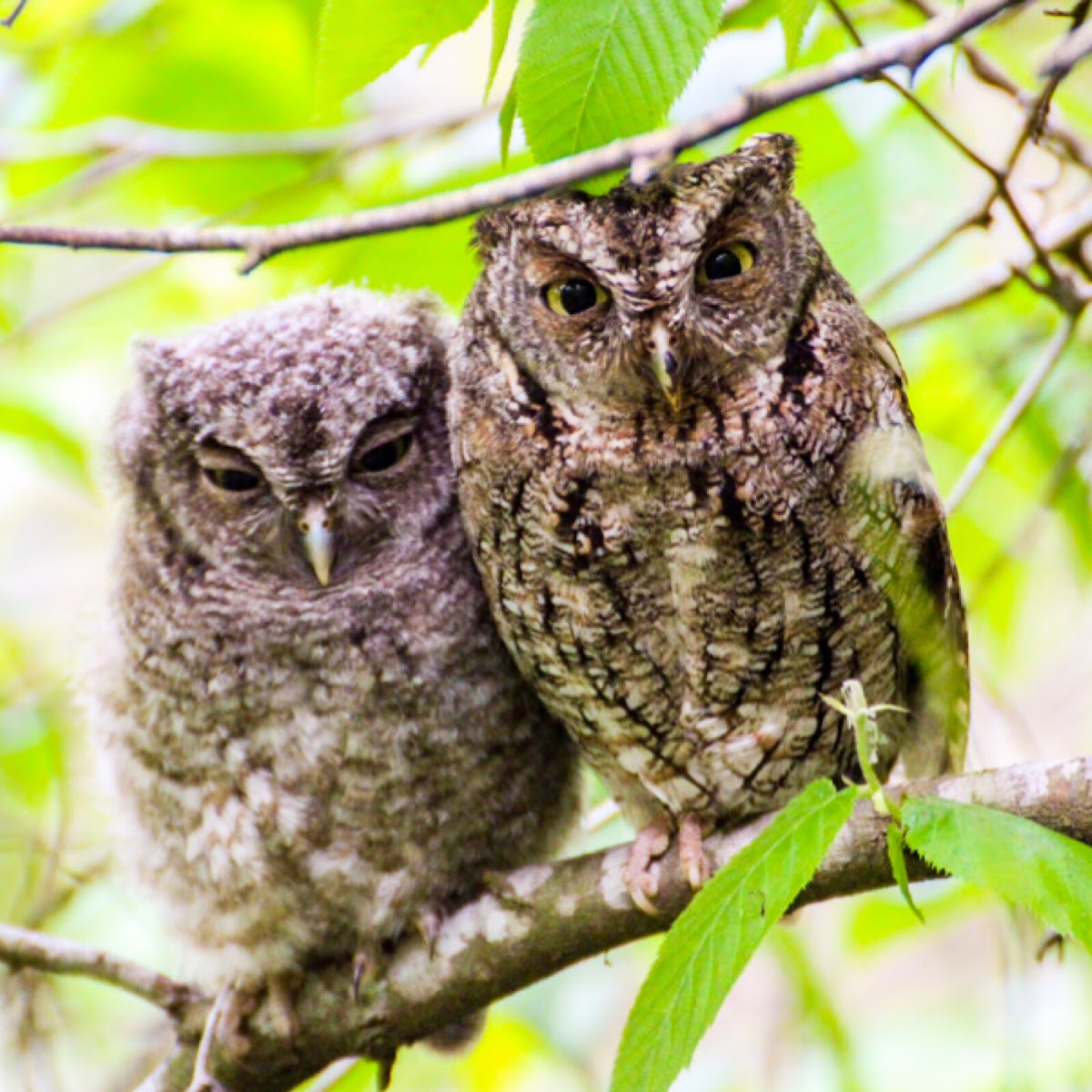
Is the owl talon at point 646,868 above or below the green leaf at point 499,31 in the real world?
below

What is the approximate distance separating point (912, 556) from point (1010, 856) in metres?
0.85

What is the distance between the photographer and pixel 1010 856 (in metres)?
1.42

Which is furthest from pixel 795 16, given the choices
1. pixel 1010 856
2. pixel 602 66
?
pixel 1010 856

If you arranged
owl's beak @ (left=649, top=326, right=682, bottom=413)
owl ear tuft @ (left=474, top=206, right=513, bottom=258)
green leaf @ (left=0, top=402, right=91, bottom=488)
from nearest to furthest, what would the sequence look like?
owl's beak @ (left=649, top=326, right=682, bottom=413) → owl ear tuft @ (left=474, top=206, right=513, bottom=258) → green leaf @ (left=0, top=402, right=91, bottom=488)

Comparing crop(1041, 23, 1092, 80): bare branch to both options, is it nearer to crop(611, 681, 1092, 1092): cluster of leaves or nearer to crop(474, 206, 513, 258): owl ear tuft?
crop(611, 681, 1092, 1092): cluster of leaves

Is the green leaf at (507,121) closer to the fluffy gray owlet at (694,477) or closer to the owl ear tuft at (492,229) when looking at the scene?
the fluffy gray owlet at (694,477)

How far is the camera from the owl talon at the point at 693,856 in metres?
2.13

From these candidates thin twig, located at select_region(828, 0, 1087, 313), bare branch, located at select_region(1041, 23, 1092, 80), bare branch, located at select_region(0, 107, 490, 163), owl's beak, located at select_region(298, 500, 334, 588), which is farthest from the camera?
bare branch, located at select_region(0, 107, 490, 163)

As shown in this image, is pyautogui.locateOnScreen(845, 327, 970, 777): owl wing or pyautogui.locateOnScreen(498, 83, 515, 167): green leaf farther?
pyautogui.locateOnScreen(845, 327, 970, 777): owl wing

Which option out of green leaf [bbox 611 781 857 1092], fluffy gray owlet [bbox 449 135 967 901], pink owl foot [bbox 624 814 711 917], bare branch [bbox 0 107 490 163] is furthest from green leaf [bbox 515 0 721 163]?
bare branch [bbox 0 107 490 163]

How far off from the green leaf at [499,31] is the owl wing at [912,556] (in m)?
0.89

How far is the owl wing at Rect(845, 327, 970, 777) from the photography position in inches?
83.7

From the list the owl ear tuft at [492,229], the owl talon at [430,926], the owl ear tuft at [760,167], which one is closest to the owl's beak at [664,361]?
the owl ear tuft at [760,167]

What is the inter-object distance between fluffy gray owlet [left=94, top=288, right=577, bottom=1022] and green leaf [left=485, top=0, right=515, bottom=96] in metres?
0.95
